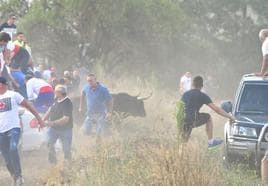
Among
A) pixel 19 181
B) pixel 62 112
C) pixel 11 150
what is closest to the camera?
pixel 19 181

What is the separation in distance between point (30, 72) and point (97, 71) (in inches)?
479

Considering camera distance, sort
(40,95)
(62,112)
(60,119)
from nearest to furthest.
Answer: (60,119) < (62,112) < (40,95)

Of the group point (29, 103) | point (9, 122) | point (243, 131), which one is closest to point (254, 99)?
point (243, 131)

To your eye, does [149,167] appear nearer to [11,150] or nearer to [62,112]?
[11,150]

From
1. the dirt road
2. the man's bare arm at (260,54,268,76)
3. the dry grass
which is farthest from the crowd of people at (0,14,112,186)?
the man's bare arm at (260,54,268,76)

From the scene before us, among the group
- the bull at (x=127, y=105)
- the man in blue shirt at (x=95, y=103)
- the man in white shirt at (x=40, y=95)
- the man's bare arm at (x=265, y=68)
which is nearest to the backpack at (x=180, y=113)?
the man's bare arm at (x=265, y=68)

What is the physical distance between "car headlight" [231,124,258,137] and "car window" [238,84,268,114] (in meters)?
0.79

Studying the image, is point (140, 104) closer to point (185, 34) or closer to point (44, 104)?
point (44, 104)

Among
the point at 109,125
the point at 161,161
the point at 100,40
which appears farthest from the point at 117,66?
the point at 161,161

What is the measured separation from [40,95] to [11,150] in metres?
3.82

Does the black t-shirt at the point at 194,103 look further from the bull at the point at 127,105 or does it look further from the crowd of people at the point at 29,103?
the bull at the point at 127,105

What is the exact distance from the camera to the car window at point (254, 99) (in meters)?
11.6

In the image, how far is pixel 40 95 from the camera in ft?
45.4

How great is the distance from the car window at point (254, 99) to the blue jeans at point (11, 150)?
12.4ft
